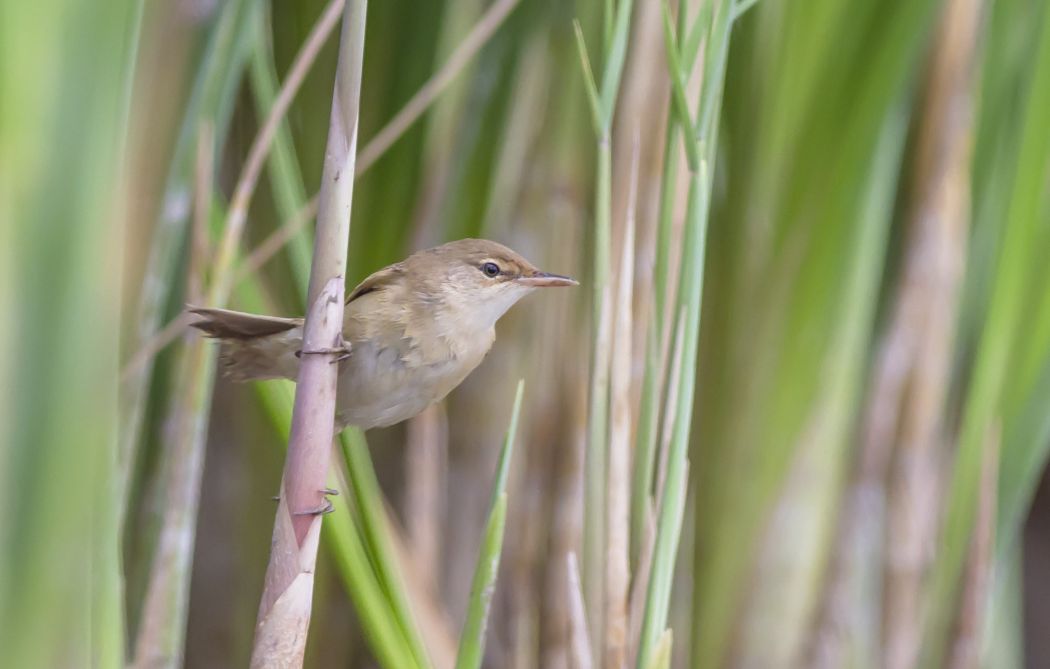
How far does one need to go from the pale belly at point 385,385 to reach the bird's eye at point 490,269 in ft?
0.21

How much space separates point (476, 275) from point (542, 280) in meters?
0.06

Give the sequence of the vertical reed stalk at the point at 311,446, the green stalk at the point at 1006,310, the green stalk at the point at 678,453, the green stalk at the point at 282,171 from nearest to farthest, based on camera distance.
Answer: the vertical reed stalk at the point at 311,446 → the green stalk at the point at 678,453 → the green stalk at the point at 282,171 → the green stalk at the point at 1006,310

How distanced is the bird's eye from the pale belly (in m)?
0.06

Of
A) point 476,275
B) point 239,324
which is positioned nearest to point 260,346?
point 239,324

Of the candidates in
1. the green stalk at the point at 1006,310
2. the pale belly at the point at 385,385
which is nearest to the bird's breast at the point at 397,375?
the pale belly at the point at 385,385

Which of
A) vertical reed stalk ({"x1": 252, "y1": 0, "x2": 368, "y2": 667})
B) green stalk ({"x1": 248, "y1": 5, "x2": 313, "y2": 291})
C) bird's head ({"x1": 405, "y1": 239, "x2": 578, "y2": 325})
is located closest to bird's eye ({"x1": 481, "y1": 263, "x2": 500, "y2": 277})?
bird's head ({"x1": 405, "y1": 239, "x2": 578, "y2": 325})

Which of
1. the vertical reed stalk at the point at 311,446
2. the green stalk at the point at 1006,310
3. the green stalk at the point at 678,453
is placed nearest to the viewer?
the vertical reed stalk at the point at 311,446

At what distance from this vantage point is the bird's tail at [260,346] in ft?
2.08

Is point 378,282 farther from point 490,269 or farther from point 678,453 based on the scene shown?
point 678,453

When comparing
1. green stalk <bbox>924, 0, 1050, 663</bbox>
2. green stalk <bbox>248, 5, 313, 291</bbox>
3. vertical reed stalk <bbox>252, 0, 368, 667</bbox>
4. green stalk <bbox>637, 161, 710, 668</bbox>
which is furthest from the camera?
green stalk <bbox>924, 0, 1050, 663</bbox>

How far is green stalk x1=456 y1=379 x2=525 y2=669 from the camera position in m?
0.50

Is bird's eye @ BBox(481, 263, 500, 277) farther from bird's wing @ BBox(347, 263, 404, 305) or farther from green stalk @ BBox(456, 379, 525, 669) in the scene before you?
green stalk @ BBox(456, 379, 525, 669)

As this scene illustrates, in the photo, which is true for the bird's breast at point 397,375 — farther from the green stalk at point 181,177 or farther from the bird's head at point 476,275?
the green stalk at point 181,177

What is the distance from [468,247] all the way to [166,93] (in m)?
0.26
